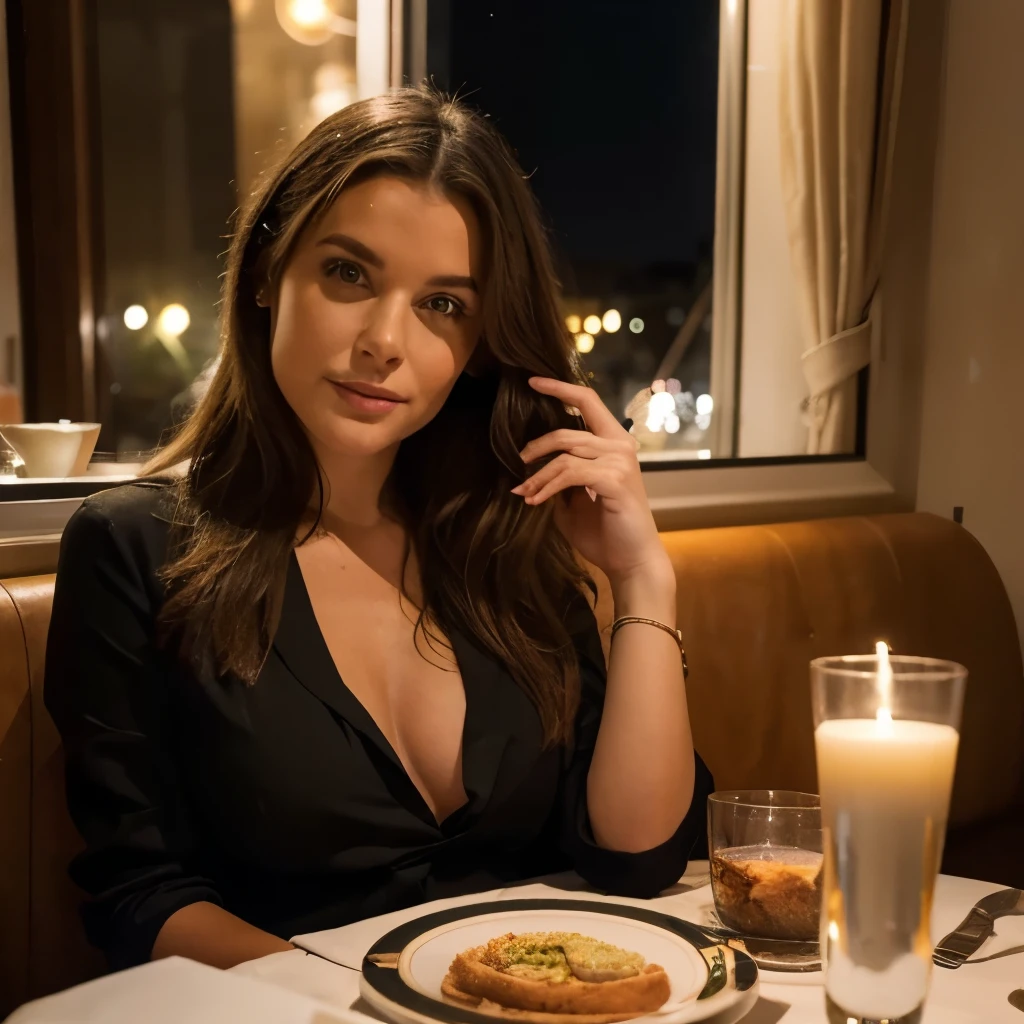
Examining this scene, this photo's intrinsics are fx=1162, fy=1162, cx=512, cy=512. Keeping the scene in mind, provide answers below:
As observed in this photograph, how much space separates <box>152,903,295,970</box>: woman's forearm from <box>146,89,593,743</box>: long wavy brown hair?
26 cm

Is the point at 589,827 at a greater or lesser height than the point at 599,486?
lesser

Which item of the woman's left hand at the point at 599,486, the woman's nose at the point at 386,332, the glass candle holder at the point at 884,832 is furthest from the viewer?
the woman's left hand at the point at 599,486

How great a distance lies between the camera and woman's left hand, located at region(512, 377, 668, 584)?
4.76 ft

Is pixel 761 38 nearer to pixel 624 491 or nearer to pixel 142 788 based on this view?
pixel 624 491

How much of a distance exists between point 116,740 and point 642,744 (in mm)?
591

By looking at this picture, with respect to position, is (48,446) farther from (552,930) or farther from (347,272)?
(552,930)

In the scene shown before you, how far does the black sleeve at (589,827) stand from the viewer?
1.25m

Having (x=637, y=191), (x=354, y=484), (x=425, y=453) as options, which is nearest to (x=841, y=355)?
(x=637, y=191)

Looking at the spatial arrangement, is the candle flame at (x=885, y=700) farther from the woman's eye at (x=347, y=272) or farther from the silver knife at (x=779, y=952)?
the woman's eye at (x=347, y=272)

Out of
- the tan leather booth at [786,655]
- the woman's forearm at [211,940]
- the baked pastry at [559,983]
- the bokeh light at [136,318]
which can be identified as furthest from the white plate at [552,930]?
the bokeh light at [136,318]

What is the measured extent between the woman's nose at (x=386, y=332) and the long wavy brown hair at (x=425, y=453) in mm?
126

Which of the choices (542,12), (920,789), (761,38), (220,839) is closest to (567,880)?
(220,839)

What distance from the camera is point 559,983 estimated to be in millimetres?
796

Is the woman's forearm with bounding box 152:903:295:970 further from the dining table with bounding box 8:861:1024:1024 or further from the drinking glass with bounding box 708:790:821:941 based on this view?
the drinking glass with bounding box 708:790:821:941
